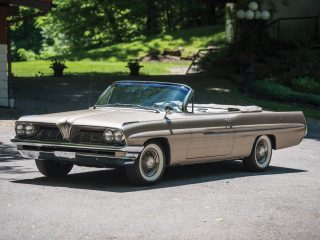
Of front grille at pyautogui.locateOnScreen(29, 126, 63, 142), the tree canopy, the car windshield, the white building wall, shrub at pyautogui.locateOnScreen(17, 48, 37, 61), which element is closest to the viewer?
front grille at pyautogui.locateOnScreen(29, 126, 63, 142)

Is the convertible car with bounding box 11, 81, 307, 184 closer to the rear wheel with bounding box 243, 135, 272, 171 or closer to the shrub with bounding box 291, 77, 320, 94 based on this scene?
the rear wheel with bounding box 243, 135, 272, 171

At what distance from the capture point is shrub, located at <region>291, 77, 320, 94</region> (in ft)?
97.1

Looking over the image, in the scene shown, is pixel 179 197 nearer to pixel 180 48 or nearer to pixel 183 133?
pixel 183 133

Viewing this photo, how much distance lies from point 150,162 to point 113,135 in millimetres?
770

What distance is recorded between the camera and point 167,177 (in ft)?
38.3

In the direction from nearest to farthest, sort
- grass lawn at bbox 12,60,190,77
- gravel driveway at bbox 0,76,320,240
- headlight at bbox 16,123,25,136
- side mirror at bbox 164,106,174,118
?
gravel driveway at bbox 0,76,320,240 → headlight at bbox 16,123,25,136 → side mirror at bbox 164,106,174,118 → grass lawn at bbox 12,60,190,77

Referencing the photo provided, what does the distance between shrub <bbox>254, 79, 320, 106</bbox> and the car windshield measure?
54.8 feet

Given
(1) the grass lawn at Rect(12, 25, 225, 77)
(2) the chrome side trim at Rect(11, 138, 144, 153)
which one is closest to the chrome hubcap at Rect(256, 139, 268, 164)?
(2) the chrome side trim at Rect(11, 138, 144, 153)

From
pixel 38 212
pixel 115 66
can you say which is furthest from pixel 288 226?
pixel 115 66

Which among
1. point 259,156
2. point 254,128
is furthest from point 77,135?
point 259,156

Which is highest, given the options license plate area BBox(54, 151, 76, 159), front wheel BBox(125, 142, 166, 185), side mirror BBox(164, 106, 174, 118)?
side mirror BBox(164, 106, 174, 118)

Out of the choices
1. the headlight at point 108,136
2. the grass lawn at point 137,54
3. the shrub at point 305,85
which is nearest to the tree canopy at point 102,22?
the grass lawn at point 137,54

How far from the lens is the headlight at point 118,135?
10.0m

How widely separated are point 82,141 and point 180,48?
3572cm
